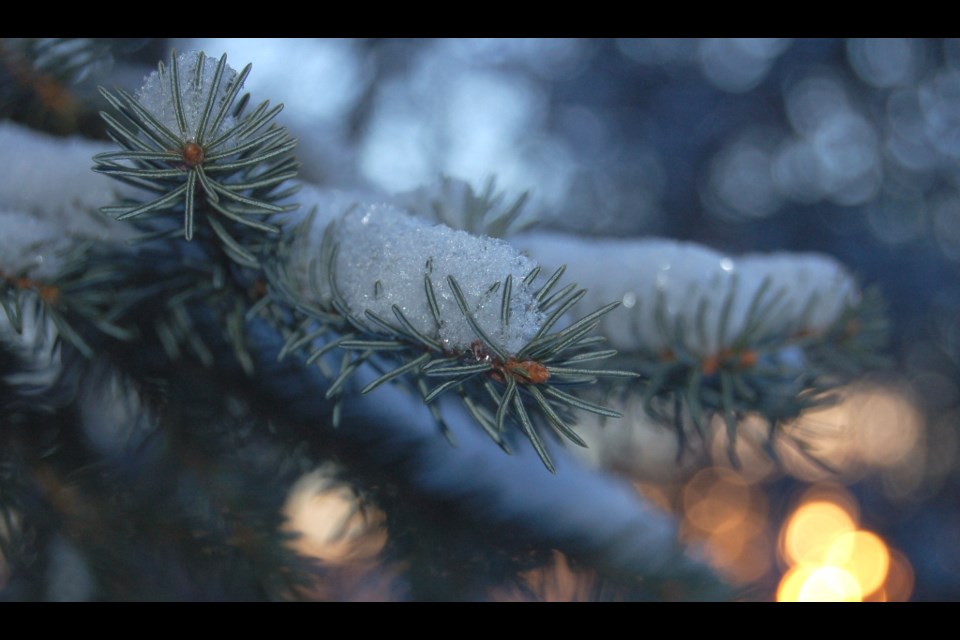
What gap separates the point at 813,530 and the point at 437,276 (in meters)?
4.94

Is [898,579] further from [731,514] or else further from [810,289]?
[810,289]

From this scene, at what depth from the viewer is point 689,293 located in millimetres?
464

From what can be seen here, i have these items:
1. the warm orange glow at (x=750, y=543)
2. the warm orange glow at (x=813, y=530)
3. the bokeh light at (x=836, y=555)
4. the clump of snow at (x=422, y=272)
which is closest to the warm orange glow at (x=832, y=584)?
the bokeh light at (x=836, y=555)

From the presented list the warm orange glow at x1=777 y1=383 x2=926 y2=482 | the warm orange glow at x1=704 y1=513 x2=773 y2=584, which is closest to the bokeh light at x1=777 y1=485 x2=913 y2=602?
the warm orange glow at x1=704 y1=513 x2=773 y2=584

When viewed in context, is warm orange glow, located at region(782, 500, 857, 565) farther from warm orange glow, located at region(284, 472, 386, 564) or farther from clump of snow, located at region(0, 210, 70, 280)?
clump of snow, located at region(0, 210, 70, 280)

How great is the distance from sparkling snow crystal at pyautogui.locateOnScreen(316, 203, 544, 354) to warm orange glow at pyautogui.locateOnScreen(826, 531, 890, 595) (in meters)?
3.82

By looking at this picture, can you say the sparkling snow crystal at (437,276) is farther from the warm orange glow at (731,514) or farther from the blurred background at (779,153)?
the warm orange glow at (731,514)

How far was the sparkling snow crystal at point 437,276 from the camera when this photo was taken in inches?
11.1

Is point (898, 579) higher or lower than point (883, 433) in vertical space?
lower

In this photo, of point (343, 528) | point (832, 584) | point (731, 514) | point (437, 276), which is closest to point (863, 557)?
point (832, 584)

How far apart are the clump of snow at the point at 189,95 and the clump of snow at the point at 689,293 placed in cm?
23

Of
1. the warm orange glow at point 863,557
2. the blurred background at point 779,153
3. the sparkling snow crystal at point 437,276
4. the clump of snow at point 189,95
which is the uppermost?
the blurred background at point 779,153
